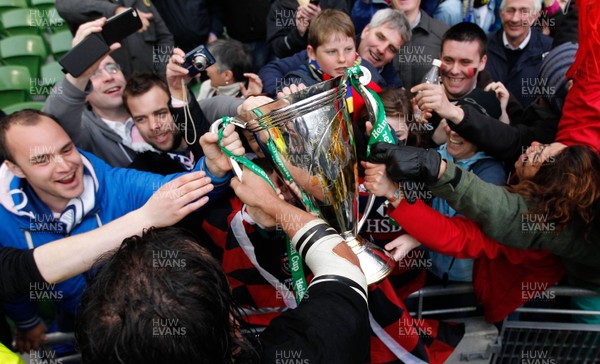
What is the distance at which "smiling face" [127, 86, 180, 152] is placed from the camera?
2.31 m

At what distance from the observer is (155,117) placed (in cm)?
232

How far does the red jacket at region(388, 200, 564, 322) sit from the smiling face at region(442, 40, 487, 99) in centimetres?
102

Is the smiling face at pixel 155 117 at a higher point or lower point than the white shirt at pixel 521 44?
lower

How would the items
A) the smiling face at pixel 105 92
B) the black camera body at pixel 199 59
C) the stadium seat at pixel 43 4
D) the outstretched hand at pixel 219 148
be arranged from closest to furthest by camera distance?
the outstretched hand at pixel 219 148
the black camera body at pixel 199 59
the smiling face at pixel 105 92
the stadium seat at pixel 43 4

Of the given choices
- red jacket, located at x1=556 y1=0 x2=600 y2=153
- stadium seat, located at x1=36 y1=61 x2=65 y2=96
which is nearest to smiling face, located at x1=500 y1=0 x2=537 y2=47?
red jacket, located at x1=556 y1=0 x2=600 y2=153

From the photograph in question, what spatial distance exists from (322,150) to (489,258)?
848 mm

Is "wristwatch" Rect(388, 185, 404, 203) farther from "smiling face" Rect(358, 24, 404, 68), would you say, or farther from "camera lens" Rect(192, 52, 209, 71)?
"smiling face" Rect(358, 24, 404, 68)

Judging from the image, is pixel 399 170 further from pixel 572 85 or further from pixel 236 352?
pixel 572 85

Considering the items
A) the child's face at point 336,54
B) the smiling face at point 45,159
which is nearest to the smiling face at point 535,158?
the child's face at point 336,54

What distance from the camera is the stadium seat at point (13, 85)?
3561 mm

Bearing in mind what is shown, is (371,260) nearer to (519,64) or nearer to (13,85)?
(519,64)

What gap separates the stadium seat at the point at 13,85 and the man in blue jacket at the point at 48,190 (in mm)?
2141

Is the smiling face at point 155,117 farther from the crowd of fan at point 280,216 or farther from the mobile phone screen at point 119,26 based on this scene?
the mobile phone screen at point 119,26

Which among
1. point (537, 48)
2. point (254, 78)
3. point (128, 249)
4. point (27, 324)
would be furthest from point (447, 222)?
point (537, 48)
